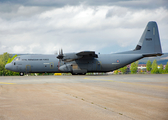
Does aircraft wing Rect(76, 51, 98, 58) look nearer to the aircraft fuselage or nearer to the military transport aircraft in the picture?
the military transport aircraft

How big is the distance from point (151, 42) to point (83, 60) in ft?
43.9

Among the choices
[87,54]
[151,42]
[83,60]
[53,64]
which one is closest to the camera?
[87,54]

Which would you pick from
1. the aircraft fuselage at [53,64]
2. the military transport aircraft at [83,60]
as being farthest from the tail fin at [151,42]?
the aircraft fuselage at [53,64]

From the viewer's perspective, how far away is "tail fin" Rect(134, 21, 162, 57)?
3441 cm

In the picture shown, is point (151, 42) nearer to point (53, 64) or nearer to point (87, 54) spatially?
point (87, 54)

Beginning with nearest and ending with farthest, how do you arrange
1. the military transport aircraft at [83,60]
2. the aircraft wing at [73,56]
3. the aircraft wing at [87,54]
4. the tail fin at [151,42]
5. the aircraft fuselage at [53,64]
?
the aircraft wing at [87,54] → the aircraft wing at [73,56] → the military transport aircraft at [83,60] → the aircraft fuselage at [53,64] → the tail fin at [151,42]

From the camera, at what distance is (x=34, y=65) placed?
32062 millimetres

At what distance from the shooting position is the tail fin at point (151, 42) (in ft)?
113

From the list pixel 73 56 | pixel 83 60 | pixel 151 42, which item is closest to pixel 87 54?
pixel 83 60

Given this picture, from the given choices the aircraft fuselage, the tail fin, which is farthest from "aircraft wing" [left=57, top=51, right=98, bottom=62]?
the tail fin

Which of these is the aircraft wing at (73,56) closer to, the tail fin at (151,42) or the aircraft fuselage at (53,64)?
the aircraft fuselage at (53,64)

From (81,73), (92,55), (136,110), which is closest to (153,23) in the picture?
(92,55)

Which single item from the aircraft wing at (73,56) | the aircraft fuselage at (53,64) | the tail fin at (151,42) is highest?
the tail fin at (151,42)

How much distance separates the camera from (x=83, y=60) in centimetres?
3253
